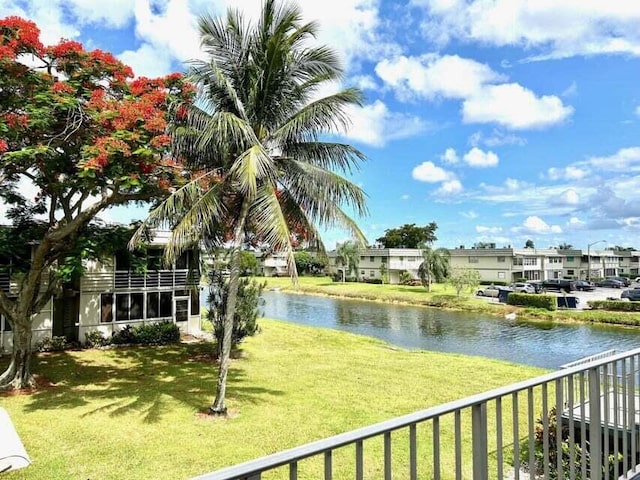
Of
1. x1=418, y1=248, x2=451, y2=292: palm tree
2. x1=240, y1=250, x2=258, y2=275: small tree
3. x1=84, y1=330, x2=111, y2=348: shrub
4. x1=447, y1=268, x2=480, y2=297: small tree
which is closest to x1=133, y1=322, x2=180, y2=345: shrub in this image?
x1=84, y1=330, x2=111, y2=348: shrub

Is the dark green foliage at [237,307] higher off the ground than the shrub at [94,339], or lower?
higher

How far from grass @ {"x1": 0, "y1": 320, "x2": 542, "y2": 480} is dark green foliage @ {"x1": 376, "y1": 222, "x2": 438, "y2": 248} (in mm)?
54618

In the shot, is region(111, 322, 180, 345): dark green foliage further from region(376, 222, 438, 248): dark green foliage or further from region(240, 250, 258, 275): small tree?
region(376, 222, 438, 248): dark green foliage

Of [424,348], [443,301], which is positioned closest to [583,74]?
[424,348]

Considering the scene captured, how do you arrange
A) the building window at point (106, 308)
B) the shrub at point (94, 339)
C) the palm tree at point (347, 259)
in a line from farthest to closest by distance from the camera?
the palm tree at point (347, 259) < the building window at point (106, 308) < the shrub at point (94, 339)

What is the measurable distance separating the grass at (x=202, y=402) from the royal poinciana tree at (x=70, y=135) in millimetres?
2540

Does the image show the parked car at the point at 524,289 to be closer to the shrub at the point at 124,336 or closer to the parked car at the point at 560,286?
the parked car at the point at 560,286

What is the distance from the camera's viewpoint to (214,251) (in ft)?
41.1

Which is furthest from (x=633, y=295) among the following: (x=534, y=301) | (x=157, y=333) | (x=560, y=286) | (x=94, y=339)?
(x=94, y=339)

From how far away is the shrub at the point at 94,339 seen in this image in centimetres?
1656

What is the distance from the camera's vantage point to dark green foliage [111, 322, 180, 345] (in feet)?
57.0

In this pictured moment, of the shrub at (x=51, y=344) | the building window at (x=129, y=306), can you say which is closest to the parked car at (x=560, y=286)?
the building window at (x=129, y=306)

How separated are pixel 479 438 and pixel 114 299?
17590 millimetres

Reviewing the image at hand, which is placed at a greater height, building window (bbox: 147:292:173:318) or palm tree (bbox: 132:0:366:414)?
palm tree (bbox: 132:0:366:414)
